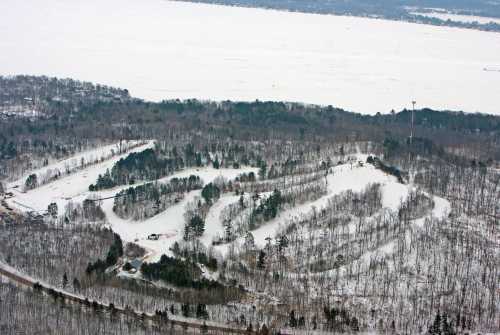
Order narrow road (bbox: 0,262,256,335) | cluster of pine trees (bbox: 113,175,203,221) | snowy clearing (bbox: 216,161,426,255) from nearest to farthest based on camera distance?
narrow road (bbox: 0,262,256,335) → snowy clearing (bbox: 216,161,426,255) → cluster of pine trees (bbox: 113,175,203,221)

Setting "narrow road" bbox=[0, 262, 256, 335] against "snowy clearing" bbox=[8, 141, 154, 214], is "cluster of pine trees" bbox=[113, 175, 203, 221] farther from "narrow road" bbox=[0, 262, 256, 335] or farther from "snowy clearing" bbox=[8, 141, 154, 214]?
"narrow road" bbox=[0, 262, 256, 335]

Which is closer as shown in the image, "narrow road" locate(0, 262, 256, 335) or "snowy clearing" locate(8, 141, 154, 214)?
"narrow road" locate(0, 262, 256, 335)

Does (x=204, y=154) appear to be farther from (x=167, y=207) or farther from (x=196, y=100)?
(x=196, y=100)

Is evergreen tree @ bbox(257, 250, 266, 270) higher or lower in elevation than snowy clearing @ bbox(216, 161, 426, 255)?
lower

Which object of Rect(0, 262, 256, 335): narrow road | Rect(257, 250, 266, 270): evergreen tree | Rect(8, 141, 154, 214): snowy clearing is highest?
Rect(8, 141, 154, 214): snowy clearing

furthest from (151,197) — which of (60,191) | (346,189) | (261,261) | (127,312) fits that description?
(127,312)

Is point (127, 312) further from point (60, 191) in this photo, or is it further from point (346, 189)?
point (60, 191)

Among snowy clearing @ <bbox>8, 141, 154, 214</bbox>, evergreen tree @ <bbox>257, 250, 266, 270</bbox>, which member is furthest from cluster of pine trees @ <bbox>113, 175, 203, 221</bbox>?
evergreen tree @ <bbox>257, 250, 266, 270</bbox>

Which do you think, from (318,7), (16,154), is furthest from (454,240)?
(318,7)

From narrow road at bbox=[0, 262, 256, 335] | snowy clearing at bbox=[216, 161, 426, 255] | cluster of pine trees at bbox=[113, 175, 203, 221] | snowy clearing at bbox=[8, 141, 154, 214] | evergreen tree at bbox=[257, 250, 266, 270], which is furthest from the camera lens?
snowy clearing at bbox=[8, 141, 154, 214]

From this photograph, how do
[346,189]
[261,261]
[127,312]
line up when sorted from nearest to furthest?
[127,312] < [261,261] < [346,189]

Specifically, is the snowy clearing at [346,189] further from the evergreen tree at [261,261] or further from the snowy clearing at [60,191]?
the snowy clearing at [60,191]
